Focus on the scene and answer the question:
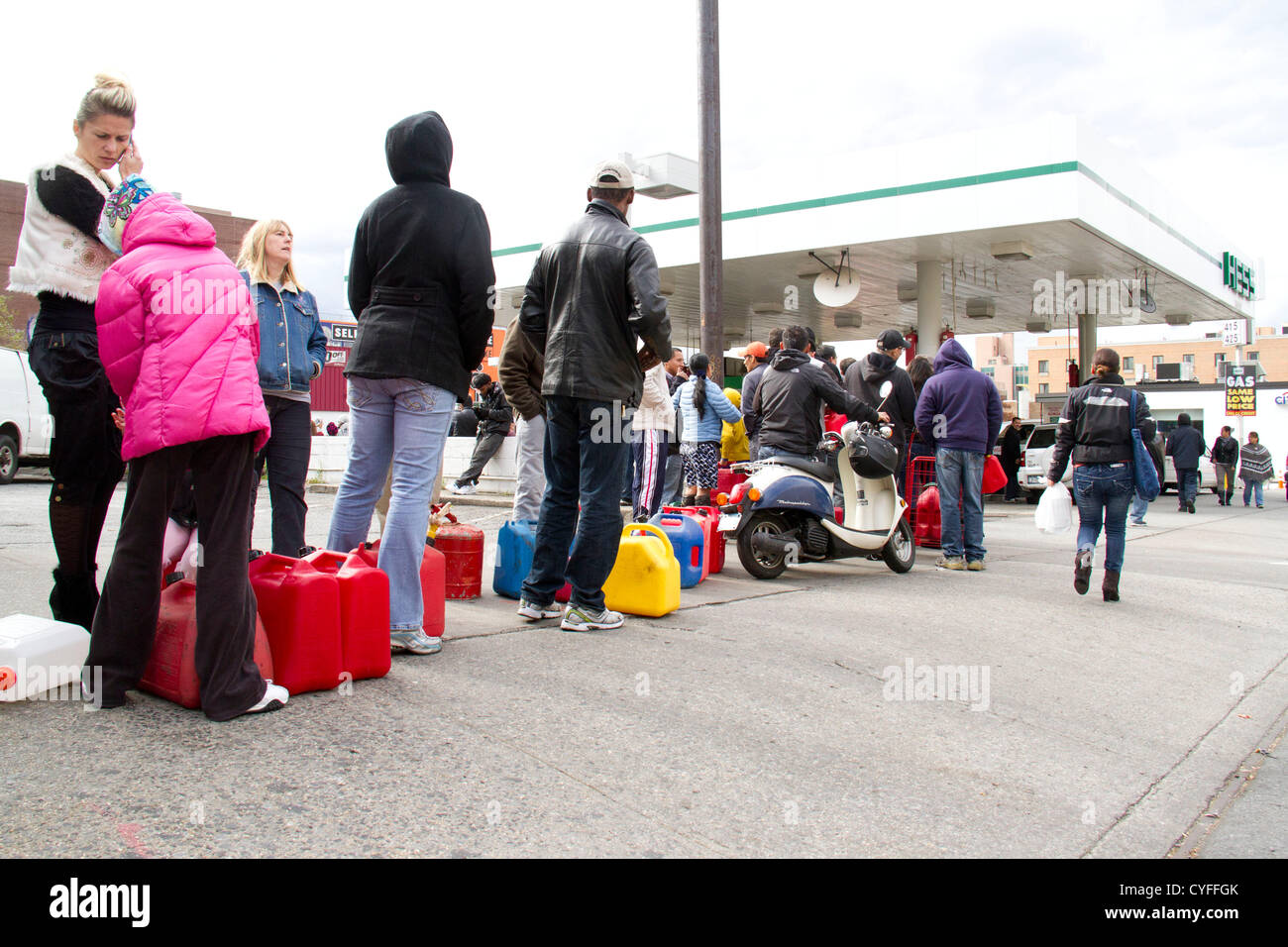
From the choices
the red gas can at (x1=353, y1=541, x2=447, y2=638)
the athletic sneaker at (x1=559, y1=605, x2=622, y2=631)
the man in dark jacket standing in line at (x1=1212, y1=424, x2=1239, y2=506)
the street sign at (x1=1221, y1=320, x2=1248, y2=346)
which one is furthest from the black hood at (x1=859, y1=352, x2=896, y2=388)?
the street sign at (x1=1221, y1=320, x2=1248, y2=346)

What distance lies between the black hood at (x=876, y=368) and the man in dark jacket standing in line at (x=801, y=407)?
198 centimetres

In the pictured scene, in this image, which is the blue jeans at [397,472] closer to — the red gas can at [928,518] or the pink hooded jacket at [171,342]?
the pink hooded jacket at [171,342]

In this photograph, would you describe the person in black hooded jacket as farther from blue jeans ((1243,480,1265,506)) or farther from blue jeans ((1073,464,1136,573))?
blue jeans ((1243,480,1265,506))

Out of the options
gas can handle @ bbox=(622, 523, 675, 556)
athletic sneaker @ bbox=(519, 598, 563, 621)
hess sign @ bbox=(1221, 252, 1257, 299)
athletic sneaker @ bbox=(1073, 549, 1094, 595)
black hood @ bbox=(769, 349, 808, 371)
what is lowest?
athletic sneaker @ bbox=(1073, 549, 1094, 595)

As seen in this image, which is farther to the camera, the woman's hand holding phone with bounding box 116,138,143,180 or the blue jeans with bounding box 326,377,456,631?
the blue jeans with bounding box 326,377,456,631

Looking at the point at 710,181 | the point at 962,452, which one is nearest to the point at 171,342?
the point at 962,452

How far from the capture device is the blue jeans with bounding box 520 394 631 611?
14.7ft

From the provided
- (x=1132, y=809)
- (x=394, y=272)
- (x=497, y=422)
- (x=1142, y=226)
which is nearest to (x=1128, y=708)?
(x=1132, y=809)

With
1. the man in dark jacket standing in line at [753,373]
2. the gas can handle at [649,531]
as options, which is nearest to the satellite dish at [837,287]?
the man in dark jacket standing in line at [753,373]

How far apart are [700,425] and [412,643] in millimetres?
5779

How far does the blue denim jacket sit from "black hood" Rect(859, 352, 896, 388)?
5.91 meters
